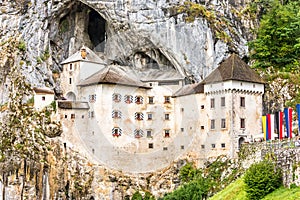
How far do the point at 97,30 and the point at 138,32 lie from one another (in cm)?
1002

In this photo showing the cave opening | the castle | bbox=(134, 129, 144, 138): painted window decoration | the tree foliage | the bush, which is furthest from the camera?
the cave opening

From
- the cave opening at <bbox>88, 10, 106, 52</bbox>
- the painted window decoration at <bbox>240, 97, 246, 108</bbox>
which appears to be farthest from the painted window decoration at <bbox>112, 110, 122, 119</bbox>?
the painted window decoration at <bbox>240, 97, 246, 108</bbox>

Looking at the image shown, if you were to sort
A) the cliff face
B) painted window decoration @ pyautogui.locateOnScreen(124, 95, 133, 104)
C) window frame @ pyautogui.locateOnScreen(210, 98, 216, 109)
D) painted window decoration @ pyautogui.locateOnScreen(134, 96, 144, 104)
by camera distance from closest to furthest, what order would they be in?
window frame @ pyautogui.locateOnScreen(210, 98, 216, 109) < painted window decoration @ pyautogui.locateOnScreen(124, 95, 133, 104) < painted window decoration @ pyautogui.locateOnScreen(134, 96, 144, 104) < the cliff face

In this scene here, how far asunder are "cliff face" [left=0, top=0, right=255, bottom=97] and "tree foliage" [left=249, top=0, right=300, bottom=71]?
8.97 ft

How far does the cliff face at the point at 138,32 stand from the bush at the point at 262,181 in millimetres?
35078

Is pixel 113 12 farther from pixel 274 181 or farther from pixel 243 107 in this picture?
pixel 274 181

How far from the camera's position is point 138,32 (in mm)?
75188

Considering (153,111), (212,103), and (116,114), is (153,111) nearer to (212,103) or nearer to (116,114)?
(116,114)

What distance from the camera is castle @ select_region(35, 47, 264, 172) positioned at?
220ft

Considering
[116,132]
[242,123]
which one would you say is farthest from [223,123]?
[116,132]

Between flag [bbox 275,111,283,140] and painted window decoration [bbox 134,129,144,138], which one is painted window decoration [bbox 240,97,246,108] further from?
painted window decoration [bbox 134,129,144,138]

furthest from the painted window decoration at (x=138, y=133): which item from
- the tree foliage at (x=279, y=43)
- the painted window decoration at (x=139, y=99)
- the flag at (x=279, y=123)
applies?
the flag at (x=279, y=123)

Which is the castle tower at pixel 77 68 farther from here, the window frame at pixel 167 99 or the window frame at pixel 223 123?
the window frame at pixel 223 123

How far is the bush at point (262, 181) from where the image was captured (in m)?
38.4
